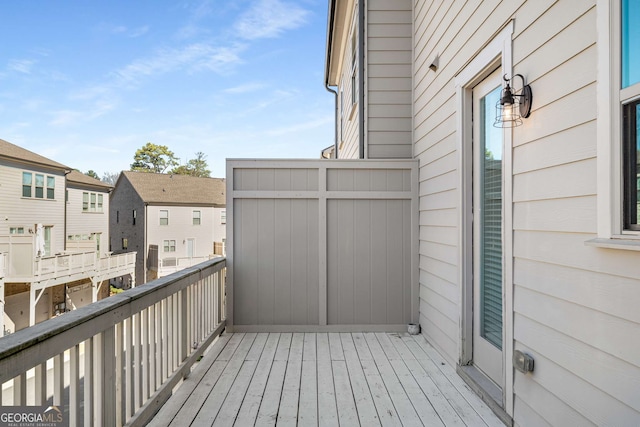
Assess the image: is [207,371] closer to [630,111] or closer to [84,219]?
[630,111]

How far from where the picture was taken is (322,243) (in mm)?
3756

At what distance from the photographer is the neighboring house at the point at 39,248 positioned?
376 inches

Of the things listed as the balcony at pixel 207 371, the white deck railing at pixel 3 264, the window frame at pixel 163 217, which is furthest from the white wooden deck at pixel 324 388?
the window frame at pixel 163 217

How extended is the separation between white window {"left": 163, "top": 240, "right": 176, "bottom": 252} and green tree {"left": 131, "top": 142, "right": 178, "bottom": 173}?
15994mm

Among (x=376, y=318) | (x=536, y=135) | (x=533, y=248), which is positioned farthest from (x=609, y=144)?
(x=376, y=318)

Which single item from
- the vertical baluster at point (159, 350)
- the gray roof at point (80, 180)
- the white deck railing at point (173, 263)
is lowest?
the white deck railing at point (173, 263)

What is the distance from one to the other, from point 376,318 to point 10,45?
915 inches

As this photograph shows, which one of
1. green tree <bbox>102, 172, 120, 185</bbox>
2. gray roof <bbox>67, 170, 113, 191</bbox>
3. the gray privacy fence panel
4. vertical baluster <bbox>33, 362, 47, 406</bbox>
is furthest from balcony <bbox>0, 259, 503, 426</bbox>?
green tree <bbox>102, 172, 120, 185</bbox>

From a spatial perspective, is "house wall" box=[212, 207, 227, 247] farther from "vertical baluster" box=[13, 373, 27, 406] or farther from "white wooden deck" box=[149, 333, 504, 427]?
"vertical baluster" box=[13, 373, 27, 406]

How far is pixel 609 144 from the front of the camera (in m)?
1.30

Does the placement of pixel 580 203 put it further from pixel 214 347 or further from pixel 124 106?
pixel 124 106

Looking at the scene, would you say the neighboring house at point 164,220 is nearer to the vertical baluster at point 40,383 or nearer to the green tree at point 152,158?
the green tree at point 152,158

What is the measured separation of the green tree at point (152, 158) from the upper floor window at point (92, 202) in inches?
618

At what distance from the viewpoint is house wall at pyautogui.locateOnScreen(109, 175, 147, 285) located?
1673cm
